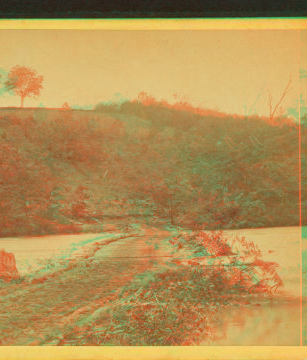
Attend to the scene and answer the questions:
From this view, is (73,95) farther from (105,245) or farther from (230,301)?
(230,301)

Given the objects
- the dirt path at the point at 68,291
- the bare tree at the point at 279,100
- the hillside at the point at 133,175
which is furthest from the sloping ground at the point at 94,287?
the bare tree at the point at 279,100

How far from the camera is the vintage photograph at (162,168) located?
2305 millimetres

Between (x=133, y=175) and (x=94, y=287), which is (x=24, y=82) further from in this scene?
(x=94, y=287)

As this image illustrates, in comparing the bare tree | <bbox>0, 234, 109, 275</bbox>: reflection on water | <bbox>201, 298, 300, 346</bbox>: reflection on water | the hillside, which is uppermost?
the bare tree

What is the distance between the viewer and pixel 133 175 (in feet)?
7.66

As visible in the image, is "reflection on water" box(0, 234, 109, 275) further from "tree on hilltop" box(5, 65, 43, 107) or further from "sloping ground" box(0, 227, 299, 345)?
"tree on hilltop" box(5, 65, 43, 107)

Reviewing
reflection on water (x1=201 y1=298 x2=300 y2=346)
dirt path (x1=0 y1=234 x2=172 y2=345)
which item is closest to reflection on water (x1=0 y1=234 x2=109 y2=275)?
dirt path (x1=0 y1=234 x2=172 y2=345)

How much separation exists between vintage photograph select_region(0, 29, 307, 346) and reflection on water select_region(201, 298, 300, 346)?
0.01 metres

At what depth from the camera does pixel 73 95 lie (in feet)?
7.65

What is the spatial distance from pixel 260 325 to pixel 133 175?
60.7 inches

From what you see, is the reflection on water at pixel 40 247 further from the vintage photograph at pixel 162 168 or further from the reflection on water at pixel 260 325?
Answer: the reflection on water at pixel 260 325

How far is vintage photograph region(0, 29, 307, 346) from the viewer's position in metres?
2.30

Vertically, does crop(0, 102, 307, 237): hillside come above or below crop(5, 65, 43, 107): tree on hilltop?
below
